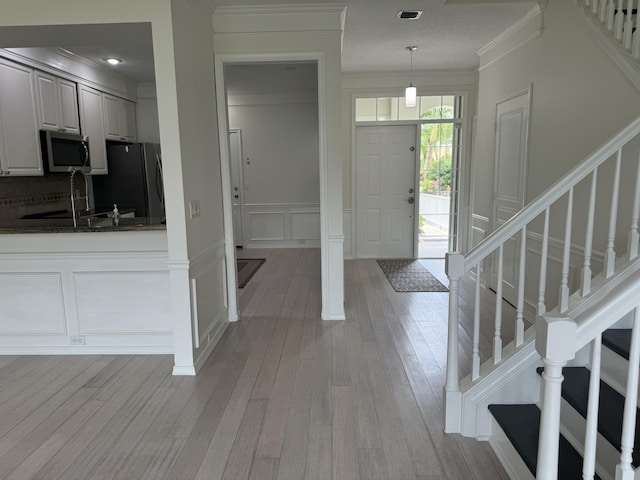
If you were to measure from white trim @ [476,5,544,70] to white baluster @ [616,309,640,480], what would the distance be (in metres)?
3.48

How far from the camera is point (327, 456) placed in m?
2.14

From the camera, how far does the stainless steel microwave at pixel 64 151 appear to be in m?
4.25

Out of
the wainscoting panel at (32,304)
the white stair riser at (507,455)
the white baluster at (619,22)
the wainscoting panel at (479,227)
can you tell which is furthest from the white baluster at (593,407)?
the wainscoting panel at (479,227)

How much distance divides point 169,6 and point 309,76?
3.70 metres

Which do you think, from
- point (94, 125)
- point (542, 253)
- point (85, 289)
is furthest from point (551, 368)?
point (94, 125)

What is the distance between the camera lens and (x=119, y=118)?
5734 millimetres

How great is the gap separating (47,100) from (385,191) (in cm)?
440

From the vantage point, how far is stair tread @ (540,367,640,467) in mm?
1648

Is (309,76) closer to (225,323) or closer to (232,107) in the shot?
(232,107)

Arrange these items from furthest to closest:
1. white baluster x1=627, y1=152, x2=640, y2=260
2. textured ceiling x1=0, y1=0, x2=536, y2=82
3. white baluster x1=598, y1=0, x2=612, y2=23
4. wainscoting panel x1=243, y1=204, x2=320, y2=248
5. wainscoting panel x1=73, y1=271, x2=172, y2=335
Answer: wainscoting panel x1=243, y1=204, x2=320, y2=248, wainscoting panel x1=73, y1=271, x2=172, y2=335, textured ceiling x1=0, y1=0, x2=536, y2=82, white baluster x1=598, y1=0, x2=612, y2=23, white baluster x1=627, y1=152, x2=640, y2=260

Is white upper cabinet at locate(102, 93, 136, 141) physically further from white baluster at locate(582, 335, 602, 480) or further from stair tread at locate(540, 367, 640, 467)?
white baluster at locate(582, 335, 602, 480)

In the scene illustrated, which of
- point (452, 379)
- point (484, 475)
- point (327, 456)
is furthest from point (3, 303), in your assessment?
point (484, 475)

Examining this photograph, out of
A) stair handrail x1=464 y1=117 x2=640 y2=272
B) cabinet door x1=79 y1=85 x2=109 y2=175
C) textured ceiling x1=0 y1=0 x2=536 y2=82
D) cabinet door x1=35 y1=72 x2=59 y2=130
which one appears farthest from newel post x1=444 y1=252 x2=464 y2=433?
cabinet door x1=79 y1=85 x2=109 y2=175

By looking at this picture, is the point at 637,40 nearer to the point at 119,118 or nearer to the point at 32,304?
the point at 32,304
